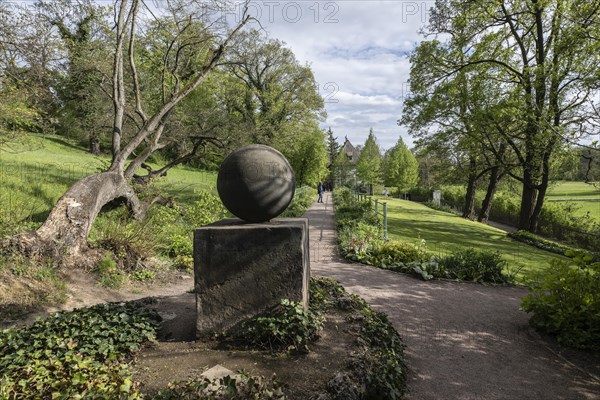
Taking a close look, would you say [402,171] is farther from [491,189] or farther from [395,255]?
[395,255]

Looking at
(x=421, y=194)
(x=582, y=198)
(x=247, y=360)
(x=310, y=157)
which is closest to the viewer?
(x=247, y=360)

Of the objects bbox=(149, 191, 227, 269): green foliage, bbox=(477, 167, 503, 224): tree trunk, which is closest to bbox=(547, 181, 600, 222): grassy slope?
bbox=(477, 167, 503, 224): tree trunk

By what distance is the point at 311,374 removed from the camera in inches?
143

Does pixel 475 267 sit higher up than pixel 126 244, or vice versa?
pixel 126 244

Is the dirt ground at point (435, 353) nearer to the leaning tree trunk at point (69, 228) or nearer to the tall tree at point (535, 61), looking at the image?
the leaning tree trunk at point (69, 228)

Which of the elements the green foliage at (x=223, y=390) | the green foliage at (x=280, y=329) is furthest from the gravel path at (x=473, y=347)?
the green foliage at (x=223, y=390)

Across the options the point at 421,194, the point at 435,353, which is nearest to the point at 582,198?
the point at 421,194

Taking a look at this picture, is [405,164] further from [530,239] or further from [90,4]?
[90,4]

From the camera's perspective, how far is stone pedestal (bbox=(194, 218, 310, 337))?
4.41 metres

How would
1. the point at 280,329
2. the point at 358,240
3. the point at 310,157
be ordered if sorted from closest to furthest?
1. the point at 280,329
2. the point at 358,240
3. the point at 310,157

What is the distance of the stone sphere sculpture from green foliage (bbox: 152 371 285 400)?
2221 mm

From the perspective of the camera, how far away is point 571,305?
215 inches

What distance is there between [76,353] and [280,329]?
2233 millimetres

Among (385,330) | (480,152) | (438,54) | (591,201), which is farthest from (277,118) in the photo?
(591,201)
